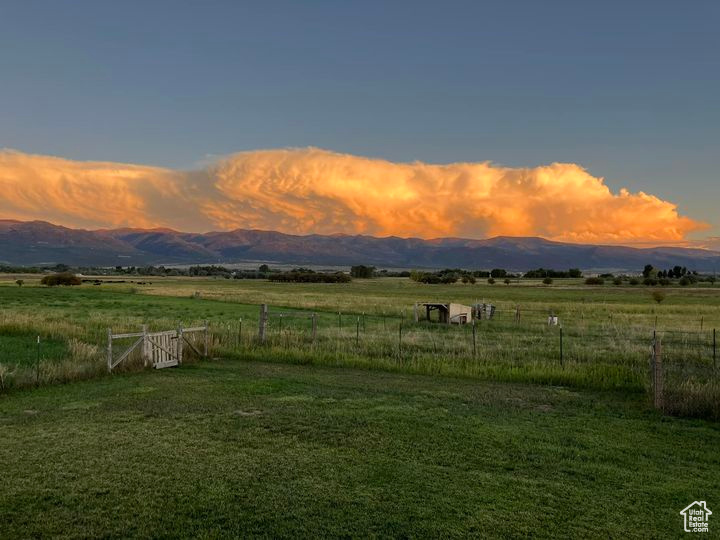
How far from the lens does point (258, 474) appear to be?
9555mm

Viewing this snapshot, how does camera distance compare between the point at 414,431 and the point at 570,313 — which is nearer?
the point at 414,431

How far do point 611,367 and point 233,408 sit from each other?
1377cm

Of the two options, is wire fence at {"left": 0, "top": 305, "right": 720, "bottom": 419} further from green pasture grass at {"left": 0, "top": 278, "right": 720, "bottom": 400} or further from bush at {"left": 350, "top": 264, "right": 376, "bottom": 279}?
bush at {"left": 350, "top": 264, "right": 376, "bottom": 279}

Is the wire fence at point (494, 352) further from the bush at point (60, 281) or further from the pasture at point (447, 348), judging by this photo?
the bush at point (60, 281)

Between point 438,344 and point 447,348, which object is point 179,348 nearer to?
point 447,348

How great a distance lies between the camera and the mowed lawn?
7766mm

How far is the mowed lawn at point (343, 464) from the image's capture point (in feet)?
25.5

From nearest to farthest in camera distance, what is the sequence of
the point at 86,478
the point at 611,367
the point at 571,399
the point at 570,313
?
the point at 86,478 < the point at 571,399 < the point at 611,367 < the point at 570,313

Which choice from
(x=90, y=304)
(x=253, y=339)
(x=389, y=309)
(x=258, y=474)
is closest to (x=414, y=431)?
(x=258, y=474)

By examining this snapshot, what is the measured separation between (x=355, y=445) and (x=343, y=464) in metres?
1.24

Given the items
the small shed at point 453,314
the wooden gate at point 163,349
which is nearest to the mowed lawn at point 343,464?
the wooden gate at point 163,349

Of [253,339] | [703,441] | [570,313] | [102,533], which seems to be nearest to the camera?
[102,533]

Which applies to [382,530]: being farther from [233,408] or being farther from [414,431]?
[233,408]

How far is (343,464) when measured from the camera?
10.1 metres
